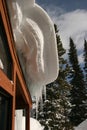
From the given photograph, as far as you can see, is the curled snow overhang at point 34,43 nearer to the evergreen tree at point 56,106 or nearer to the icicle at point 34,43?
the icicle at point 34,43

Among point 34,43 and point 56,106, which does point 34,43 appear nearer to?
point 34,43

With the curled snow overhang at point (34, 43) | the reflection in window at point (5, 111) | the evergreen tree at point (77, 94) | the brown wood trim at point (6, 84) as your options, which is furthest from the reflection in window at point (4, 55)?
the evergreen tree at point (77, 94)

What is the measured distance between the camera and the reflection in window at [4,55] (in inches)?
141

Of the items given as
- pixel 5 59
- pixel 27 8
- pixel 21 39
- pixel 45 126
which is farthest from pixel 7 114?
pixel 45 126

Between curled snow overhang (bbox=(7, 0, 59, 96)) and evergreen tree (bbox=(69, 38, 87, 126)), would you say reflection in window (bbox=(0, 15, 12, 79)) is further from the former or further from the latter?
evergreen tree (bbox=(69, 38, 87, 126))

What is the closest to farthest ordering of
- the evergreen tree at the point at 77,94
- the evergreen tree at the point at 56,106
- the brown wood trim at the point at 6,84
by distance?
the brown wood trim at the point at 6,84
the evergreen tree at the point at 56,106
the evergreen tree at the point at 77,94

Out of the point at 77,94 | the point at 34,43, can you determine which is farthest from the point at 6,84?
the point at 77,94

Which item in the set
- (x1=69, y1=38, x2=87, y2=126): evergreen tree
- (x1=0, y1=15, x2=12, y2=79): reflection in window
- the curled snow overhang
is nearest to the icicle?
the curled snow overhang

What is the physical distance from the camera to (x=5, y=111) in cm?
370

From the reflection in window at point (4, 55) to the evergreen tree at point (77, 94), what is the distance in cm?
2634

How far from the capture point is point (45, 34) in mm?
5828

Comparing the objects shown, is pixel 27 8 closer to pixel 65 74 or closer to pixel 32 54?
pixel 32 54

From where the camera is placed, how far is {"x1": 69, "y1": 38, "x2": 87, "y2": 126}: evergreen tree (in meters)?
31.3

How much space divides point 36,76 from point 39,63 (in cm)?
30
